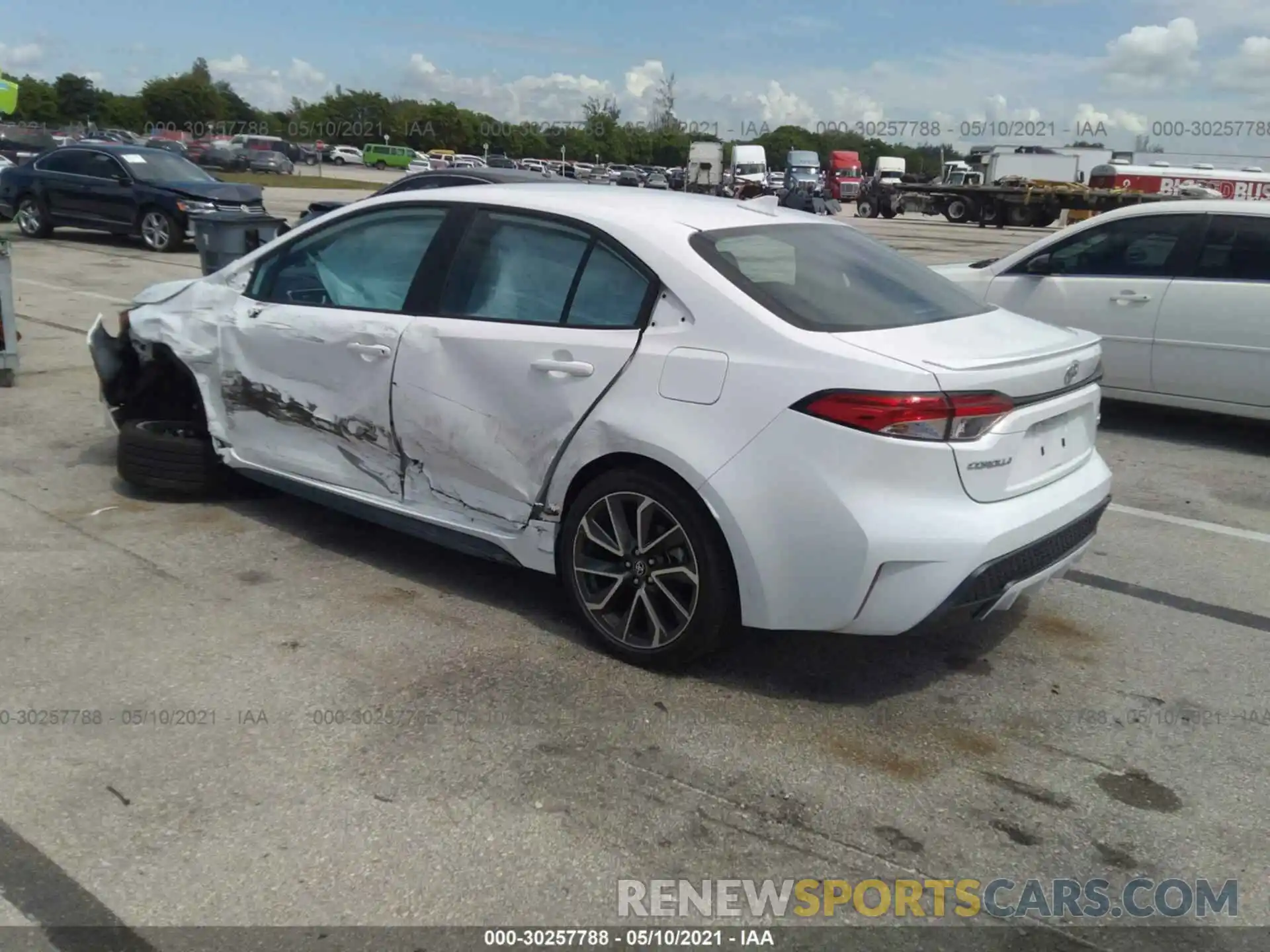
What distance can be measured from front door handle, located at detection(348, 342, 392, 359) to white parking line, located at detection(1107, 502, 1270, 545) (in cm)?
378

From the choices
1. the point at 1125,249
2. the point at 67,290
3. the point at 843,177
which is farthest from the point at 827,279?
the point at 843,177

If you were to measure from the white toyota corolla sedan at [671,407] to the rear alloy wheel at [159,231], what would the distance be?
13710 mm

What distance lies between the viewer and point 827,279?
164 inches

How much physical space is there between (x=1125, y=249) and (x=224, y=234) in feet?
24.3

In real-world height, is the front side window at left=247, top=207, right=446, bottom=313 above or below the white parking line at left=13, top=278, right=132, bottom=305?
above

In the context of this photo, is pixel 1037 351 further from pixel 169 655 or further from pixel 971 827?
pixel 169 655

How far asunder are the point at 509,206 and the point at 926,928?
9.93 ft

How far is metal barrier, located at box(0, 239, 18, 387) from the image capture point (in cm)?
826

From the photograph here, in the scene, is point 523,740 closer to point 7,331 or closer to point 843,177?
point 7,331

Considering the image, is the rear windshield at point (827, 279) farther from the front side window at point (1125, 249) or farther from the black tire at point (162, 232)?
the black tire at point (162, 232)

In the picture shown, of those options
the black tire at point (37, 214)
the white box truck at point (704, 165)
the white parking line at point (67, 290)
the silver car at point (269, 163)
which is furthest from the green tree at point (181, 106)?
the white parking line at point (67, 290)

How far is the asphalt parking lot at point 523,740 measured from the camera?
117 inches

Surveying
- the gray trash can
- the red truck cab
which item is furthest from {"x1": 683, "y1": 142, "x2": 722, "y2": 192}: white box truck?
the gray trash can

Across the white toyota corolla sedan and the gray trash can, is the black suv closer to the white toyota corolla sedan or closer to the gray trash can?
the gray trash can
